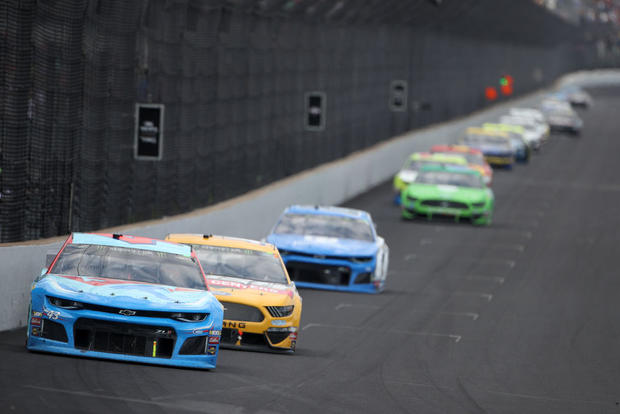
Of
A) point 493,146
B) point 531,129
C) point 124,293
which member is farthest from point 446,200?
point 531,129

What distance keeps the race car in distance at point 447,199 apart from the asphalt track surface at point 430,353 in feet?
1.72

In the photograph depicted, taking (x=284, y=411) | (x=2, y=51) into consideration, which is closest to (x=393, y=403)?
(x=284, y=411)

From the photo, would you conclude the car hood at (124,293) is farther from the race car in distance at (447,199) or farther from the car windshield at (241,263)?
the race car in distance at (447,199)

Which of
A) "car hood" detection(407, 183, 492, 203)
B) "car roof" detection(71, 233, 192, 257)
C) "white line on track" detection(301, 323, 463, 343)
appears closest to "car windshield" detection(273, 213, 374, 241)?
"white line on track" detection(301, 323, 463, 343)

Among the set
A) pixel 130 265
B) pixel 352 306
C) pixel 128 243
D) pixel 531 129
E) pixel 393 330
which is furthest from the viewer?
pixel 531 129

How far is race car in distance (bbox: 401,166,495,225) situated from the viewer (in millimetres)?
32062

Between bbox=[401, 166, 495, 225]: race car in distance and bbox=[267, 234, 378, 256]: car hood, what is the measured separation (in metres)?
11.2

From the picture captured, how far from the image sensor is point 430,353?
1495 centimetres

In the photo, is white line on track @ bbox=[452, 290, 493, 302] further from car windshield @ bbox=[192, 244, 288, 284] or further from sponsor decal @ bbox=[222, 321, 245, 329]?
sponsor decal @ bbox=[222, 321, 245, 329]

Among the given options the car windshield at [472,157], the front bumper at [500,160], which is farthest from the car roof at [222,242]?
the front bumper at [500,160]

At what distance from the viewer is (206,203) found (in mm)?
24438

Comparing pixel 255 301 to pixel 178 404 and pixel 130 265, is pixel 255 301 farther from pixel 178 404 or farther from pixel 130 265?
pixel 178 404

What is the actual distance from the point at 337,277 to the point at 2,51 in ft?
22.9

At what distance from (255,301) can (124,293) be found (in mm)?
2289
